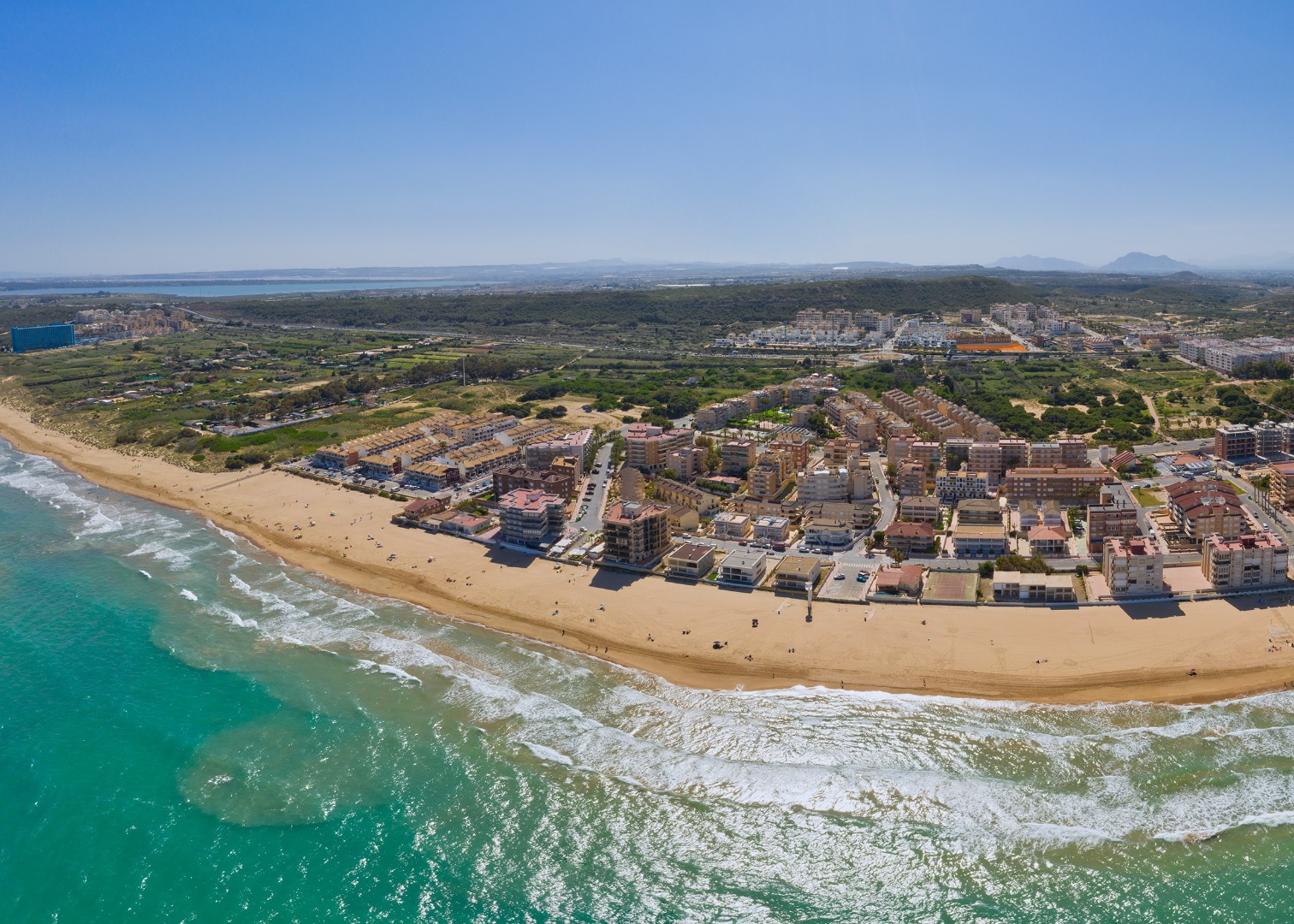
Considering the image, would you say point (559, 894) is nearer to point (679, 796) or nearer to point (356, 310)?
point (679, 796)

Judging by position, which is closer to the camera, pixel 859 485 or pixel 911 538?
pixel 911 538

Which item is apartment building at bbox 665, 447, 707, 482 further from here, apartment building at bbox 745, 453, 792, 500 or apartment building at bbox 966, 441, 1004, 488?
apartment building at bbox 966, 441, 1004, 488

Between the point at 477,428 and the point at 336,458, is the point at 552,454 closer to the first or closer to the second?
the point at 477,428

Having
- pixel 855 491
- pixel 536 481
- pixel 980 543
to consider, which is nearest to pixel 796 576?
pixel 980 543

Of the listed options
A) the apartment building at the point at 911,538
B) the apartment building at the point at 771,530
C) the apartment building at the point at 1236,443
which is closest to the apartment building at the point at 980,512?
the apartment building at the point at 911,538

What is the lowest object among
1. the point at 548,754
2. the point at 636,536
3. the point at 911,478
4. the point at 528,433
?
the point at 548,754

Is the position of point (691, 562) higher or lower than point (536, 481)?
lower
